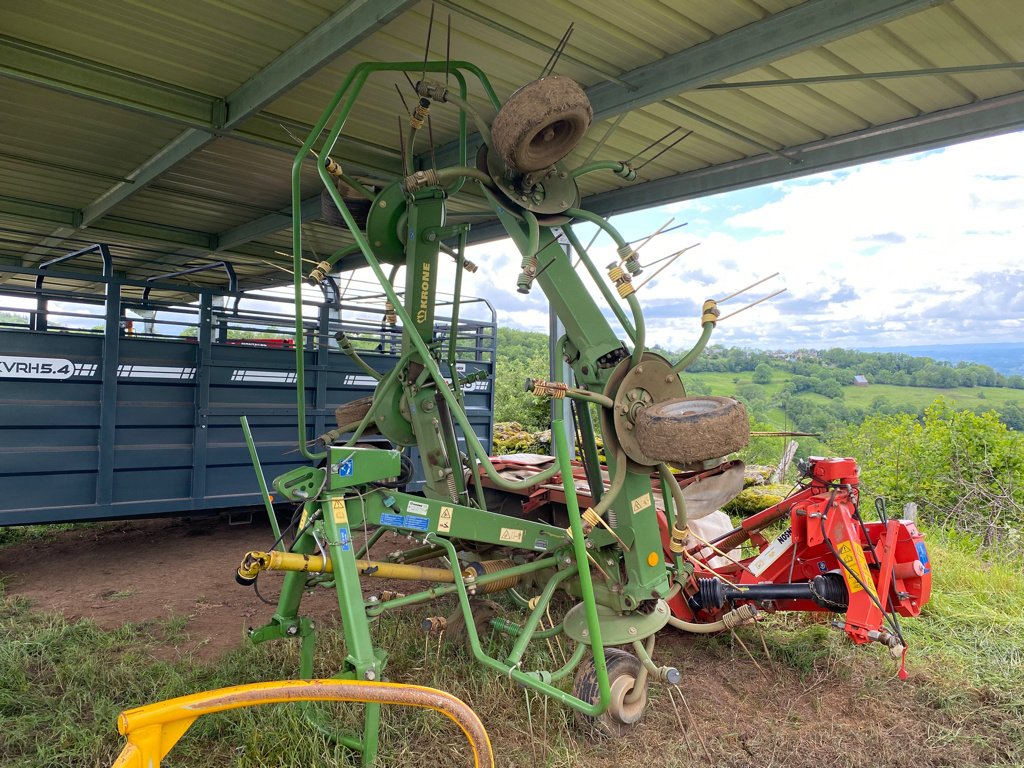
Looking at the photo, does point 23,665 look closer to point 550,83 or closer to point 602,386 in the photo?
point 602,386

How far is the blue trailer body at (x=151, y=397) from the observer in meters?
5.29

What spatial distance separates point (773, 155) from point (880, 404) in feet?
19.2

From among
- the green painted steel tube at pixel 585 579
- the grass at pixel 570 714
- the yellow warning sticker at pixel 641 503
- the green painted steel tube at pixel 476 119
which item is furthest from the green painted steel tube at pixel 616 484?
the green painted steel tube at pixel 476 119

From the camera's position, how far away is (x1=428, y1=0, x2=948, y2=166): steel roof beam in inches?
137

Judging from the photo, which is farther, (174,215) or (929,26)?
(174,215)

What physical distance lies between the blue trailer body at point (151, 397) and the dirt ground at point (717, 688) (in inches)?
25.2

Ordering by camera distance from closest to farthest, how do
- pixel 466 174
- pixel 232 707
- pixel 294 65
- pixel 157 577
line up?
pixel 232 707 → pixel 466 174 → pixel 294 65 → pixel 157 577

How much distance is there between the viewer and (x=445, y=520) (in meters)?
3.24

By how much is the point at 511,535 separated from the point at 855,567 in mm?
1704

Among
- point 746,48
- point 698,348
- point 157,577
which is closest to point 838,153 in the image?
point 746,48

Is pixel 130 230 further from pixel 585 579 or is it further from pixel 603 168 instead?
pixel 585 579

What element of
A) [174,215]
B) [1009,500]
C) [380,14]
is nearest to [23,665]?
[380,14]

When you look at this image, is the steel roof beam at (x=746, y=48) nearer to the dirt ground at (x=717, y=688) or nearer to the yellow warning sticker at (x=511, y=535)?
the yellow warning sticker at (x=511, y=535)

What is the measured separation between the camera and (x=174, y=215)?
890 cm
